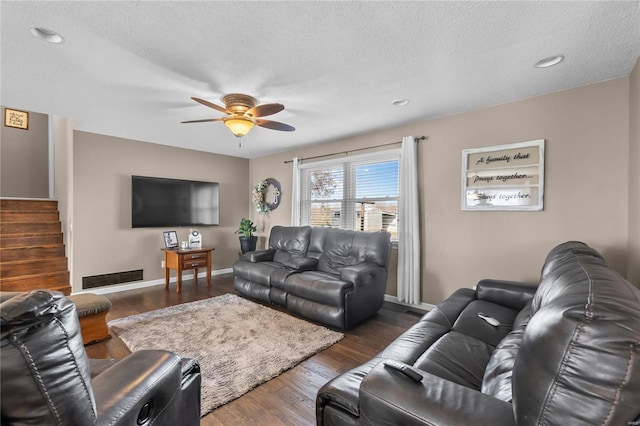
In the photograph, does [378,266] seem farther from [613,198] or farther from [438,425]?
[438,425]

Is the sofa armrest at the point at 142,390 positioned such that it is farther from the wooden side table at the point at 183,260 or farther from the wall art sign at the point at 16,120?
the wall art sign at the point at 16,120

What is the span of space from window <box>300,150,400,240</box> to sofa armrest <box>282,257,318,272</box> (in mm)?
966

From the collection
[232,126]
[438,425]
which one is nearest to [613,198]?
[438,425]

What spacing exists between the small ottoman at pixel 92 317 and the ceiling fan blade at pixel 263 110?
7.53 ft

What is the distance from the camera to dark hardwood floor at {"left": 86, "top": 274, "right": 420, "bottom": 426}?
1729mm

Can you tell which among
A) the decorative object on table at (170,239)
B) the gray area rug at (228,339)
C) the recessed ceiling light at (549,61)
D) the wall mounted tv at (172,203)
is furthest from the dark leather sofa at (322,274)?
the recessed ceiling light at (549,61)

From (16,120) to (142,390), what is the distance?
7399mm

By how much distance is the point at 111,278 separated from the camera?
4.34m

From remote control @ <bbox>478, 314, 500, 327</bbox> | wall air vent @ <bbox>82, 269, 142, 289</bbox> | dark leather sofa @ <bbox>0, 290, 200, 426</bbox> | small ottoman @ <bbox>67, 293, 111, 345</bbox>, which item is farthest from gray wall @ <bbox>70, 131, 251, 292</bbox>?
remote control @ <bbox>478, 314, 500, 327</bbox>

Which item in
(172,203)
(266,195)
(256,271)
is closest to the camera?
(256,271)

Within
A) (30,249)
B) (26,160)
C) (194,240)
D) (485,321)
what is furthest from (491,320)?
(26,160)

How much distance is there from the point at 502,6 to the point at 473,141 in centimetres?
182

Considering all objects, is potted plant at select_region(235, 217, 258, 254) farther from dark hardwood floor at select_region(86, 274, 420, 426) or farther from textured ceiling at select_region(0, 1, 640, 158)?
textured ceiling at select_region(0, 1, 640, 158)

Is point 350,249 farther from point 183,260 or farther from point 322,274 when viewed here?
point 183,260
